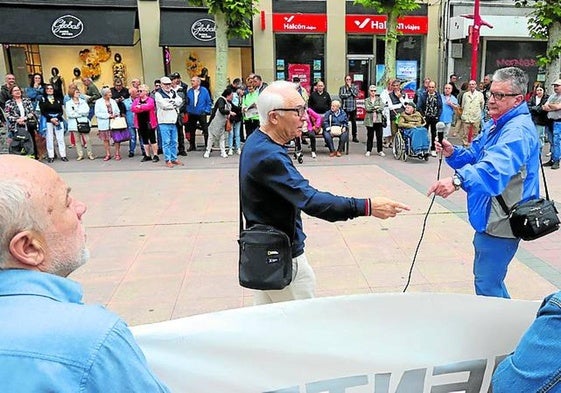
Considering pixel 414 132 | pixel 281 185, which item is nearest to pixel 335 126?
pixel 414 132

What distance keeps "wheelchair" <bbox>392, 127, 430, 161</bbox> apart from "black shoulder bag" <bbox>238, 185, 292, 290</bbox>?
9053 millimetres

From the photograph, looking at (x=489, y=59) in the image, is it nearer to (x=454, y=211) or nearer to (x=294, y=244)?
(x=454, y=211)

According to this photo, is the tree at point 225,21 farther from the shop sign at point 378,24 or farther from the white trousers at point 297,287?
the white trousers at point 297,287

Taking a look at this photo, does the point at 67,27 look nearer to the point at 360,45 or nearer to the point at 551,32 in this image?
the point at 360,45

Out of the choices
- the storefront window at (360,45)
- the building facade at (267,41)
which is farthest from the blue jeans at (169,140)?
the storefront window at (360,45)

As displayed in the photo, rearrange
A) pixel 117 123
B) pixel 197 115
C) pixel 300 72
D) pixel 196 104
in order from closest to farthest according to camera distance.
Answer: pixel 117 123
pixel 196 104
pixel 197 115
pixel 300 72

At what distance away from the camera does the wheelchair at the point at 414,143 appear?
36.9 feet

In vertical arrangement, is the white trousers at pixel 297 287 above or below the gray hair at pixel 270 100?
below

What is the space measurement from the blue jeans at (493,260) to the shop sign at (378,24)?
55.7 ft

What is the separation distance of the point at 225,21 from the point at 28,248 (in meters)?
12.6

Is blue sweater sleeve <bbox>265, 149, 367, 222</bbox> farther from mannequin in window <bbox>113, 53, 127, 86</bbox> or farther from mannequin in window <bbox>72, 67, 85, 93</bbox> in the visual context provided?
mannequin in window <bbox>113, 53, 127, 86</bbox>

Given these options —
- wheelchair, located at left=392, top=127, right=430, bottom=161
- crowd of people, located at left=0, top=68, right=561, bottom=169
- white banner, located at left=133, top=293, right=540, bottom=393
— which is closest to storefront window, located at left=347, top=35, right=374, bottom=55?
crowd of people, located at left=0, top=68, right=561, bottom=169

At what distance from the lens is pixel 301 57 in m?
19.0

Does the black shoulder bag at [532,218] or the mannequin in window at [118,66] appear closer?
the black shoulder bag at [532,218]
